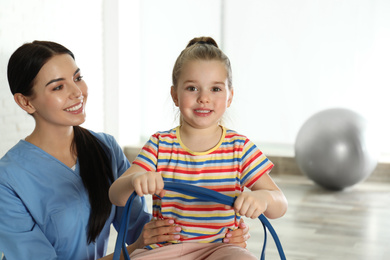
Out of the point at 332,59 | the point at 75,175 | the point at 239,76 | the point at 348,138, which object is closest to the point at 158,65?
the point at 239,76

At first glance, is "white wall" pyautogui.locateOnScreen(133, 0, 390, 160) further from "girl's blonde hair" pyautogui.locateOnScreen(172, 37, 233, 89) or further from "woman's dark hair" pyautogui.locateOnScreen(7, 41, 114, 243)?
"girl's blonde hair" pyautogui.locateOnScreen(172, 37, 233, 89)

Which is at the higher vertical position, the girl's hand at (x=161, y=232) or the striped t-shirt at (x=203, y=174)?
the striped t-shirt at (x=203, y=174)

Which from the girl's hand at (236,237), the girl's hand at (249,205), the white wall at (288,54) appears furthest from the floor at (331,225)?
the girl's hand at (249,205)

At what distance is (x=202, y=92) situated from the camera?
1.41 m

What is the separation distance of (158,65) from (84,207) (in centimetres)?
396

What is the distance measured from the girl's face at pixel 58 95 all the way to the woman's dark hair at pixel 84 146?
2 cm

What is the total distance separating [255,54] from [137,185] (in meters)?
4.19

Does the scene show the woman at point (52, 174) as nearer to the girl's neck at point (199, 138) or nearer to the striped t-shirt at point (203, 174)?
the striped t-shirt at point (203, 174)

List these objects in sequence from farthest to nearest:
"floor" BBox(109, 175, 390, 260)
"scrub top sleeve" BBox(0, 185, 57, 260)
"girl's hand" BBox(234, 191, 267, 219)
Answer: "floor" BBox(109, 175, 390, 260)
"scrub top sleeve" BBox(0, 185, 57, 260)
"girl's hand" BBox(234, 191, 267, 219)

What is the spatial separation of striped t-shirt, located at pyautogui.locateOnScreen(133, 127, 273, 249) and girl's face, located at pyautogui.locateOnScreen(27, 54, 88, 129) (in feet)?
1.23

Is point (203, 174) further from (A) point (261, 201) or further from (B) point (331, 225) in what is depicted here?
(B) point (331, 225)

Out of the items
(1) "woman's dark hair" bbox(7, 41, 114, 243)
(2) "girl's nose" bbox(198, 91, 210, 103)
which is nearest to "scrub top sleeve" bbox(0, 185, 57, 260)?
(1) "woman's dark hair" bbox(7, 41, 114, 243)

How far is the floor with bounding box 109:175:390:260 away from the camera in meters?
3.04

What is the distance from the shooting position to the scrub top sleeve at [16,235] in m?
1.61
